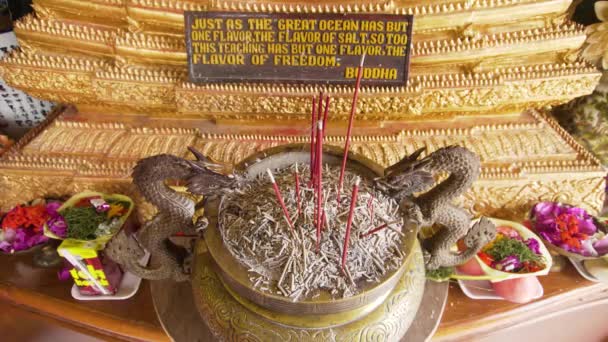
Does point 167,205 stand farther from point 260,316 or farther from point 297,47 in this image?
point 297,47

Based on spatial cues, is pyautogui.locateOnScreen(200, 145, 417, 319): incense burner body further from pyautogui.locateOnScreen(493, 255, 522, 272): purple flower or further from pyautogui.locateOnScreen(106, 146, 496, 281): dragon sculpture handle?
pyautogui.locateOnScreen(493, 255, 522, 272): purple flower

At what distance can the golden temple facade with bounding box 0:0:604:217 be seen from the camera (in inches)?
54.7

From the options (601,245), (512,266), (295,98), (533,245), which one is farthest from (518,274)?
(295,98)

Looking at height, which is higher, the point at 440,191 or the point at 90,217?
the point at 440,191

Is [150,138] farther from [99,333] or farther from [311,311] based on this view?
[311,311]

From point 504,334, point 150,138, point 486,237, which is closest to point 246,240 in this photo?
point 486,237

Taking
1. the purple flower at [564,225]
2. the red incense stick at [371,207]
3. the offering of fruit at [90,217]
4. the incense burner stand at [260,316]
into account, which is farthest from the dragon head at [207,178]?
the purple flower at [564,225]

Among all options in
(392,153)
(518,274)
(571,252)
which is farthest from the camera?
(392,153)

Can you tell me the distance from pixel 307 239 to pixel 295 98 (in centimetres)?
65

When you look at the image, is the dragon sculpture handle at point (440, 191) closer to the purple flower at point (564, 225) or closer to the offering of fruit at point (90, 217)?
the purple flower at point (564, 225)

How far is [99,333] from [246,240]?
742 millimetres

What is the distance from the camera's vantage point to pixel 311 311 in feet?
2.85

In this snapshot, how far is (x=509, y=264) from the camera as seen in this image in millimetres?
1299

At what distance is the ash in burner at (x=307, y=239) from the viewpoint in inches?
34.7
